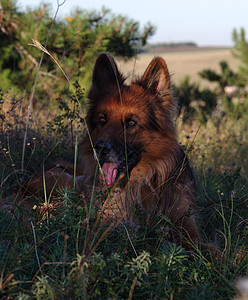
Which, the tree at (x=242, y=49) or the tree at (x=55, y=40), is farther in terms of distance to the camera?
the tree at (x=242, y=49)

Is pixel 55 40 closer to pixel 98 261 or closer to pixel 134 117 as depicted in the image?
pixel 134 117

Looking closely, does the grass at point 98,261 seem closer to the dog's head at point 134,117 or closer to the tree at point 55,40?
the dog's head at point 134,117

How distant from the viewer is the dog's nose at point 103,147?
3156 millimetres

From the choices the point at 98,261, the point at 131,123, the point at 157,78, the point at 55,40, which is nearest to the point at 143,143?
the point at 131,123

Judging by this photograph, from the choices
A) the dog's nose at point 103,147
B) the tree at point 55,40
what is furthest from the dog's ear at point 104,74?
the tree at point 55,40

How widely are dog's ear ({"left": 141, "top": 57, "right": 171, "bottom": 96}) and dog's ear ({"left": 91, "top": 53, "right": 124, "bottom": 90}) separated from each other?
30cm

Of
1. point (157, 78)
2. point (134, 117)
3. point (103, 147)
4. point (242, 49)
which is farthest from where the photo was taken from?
point (242, 49)

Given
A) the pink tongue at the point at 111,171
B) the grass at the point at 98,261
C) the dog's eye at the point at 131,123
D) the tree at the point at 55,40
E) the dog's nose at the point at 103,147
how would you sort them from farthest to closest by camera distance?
the tree at the point at 55,40 < the dog's eye at the point at 131,123 < the pink tongue at the point at 111,171 < the dog's nose at the point at 103,147 < the grass at the point at 98,261

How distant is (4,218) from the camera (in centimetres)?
254

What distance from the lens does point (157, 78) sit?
3512 mm

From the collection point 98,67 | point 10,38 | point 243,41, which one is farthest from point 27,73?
point 243,41

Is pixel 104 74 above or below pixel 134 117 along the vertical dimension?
above

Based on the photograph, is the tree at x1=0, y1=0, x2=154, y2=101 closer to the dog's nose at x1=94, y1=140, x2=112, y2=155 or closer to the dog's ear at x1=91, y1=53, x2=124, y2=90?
the dog's ear at x1=91, y1=53, x2=124, y2=90

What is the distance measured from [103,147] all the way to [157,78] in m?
0.92
